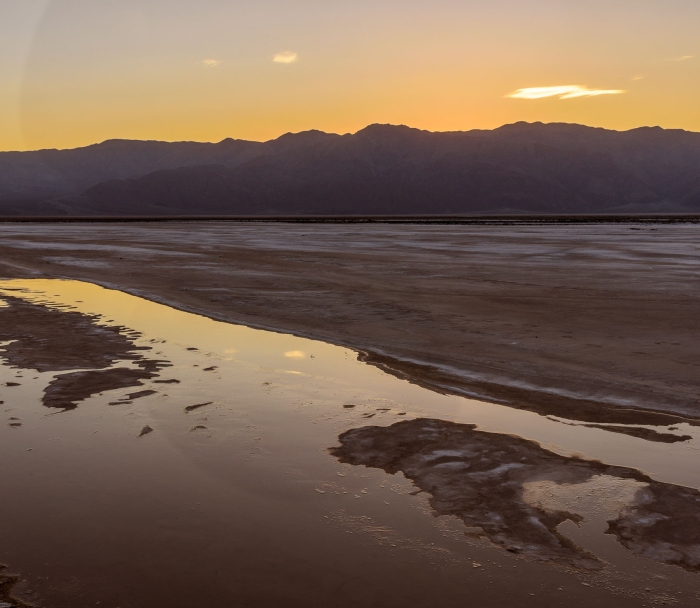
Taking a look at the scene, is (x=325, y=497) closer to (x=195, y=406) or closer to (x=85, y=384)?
(x=195, y=406)

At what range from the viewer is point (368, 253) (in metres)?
32.8

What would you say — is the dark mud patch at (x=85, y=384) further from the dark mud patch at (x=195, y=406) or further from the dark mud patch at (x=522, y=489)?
the dark mud patch at (x=522, y=489)

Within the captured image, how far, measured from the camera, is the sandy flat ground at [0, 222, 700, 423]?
28.4ft

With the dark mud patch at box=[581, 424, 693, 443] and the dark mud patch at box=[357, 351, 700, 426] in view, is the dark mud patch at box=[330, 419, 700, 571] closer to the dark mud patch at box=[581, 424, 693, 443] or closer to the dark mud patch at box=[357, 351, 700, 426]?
the dark mud patch at box=[581, 424, 693, 443]

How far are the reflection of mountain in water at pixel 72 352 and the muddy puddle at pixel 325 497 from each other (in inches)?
2.9

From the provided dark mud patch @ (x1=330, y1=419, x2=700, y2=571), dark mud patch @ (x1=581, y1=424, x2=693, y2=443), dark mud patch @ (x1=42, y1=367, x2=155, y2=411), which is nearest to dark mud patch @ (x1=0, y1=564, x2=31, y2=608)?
dark mud patch @ (x1=330, y1=419, x2=700, y2=571)

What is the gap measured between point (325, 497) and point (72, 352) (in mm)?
6283

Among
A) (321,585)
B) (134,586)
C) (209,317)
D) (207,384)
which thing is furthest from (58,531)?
(209,317)

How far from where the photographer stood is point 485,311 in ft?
47.4

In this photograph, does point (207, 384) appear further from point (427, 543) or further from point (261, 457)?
point (427, 543)

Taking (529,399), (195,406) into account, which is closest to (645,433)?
(529,399)

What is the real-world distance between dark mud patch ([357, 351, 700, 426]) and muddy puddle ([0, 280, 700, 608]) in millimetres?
136

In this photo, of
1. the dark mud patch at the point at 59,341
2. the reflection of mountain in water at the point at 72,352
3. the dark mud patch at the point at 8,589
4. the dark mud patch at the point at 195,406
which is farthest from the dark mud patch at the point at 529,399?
the dark mud patch at the point at 8,589

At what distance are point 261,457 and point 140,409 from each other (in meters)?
1.98
